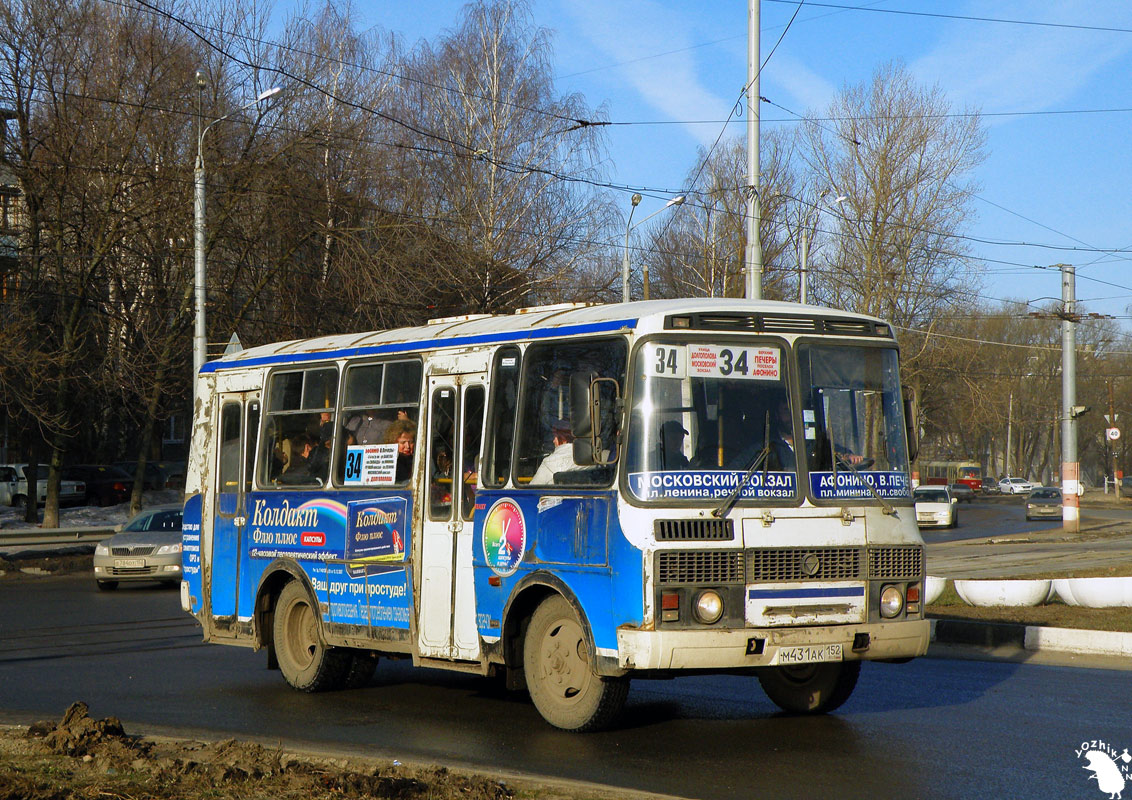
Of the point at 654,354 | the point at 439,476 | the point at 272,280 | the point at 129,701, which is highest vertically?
the point at 272,280

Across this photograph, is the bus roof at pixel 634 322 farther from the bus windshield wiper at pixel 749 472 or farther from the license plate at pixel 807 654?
the license plate at pixel 807 654

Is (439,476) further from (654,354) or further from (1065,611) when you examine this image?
(1065,611)

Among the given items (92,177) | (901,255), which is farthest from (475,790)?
(901,255)

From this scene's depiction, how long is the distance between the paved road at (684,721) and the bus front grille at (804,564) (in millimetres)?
1062

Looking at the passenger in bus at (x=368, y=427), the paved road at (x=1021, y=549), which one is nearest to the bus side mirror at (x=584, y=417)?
the passenger in bus at (x=368, y=427)

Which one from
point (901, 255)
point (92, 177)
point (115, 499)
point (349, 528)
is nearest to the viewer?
point (349, 528)

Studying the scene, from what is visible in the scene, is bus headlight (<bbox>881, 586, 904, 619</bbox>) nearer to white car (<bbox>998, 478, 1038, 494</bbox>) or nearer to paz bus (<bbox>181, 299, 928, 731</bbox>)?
paz bus (<bbox>181, 299, 928, 731</bbox>)

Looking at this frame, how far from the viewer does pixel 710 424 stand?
27.7 feet

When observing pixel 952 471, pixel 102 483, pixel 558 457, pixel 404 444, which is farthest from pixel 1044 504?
pixel 952 471

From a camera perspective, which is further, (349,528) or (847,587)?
(349,528)

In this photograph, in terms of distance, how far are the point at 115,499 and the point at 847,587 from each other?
39208 mm

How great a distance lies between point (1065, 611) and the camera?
50.1 feet

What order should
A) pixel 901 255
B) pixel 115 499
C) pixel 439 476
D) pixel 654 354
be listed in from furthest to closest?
1. pixel 901 255
2. pixel 115 499
3. pixel 439 476
4. pixel 654 354

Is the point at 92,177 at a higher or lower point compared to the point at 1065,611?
higher
